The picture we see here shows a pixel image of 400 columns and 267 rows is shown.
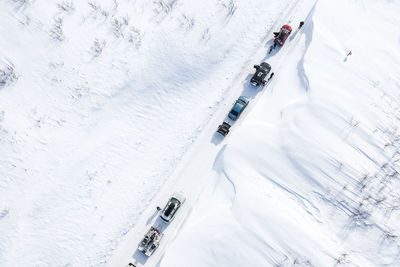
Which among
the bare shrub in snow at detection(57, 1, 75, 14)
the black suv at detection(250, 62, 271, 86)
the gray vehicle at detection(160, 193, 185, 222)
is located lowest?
the gray vehicle at detection(160, 193, 185, 222)

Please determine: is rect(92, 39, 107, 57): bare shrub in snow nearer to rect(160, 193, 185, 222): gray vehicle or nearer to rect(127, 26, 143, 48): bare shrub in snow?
rect(127, 26, 143, 48): bare shrub in snow

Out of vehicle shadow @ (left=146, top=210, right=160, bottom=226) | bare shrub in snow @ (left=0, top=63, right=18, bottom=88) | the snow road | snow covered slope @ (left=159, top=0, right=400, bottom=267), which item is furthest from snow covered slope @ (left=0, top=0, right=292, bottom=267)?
snow covered slope @ (left=159, top=0, right=400, bottom=267)

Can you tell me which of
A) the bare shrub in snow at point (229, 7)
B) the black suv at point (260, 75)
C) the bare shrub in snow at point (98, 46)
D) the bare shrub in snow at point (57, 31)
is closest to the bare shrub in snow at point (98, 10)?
the bare shrub in snow at point (98, 46)

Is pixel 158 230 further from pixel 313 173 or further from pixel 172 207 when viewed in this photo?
pixel 313 173

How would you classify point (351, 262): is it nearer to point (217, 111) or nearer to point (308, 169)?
point (308, 169)

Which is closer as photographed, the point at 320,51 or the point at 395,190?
the point at 395,190

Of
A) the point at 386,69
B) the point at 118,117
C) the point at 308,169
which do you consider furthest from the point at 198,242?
the point at 386,69
